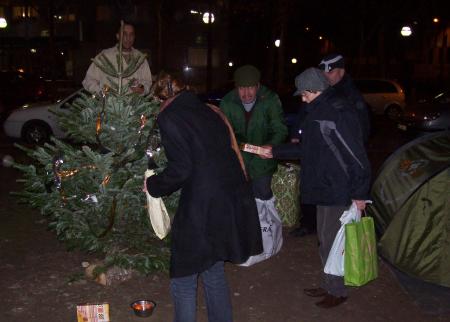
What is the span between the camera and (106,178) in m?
4.52

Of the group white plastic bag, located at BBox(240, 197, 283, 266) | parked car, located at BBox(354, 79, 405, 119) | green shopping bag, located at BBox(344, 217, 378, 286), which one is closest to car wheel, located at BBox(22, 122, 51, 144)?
white plastic bag, located at BBox(240, 197, 283, 266)

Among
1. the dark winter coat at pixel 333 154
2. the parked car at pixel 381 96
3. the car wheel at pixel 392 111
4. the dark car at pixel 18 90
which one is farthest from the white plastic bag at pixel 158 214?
the car wheel at pixel 392 111

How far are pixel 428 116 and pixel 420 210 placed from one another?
8.49 metres

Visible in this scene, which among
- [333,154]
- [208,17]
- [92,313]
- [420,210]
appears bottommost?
[92,313]

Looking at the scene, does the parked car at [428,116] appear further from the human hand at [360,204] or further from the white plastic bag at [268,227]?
the human hand at [360,204]

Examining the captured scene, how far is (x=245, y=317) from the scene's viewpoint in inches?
177

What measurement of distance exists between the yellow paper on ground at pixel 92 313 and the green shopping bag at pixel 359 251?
185 centimetres

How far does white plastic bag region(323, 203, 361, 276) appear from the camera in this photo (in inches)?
169

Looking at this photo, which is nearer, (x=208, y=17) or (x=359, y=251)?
(x=359, y=251)

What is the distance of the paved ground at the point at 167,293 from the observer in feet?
14.8

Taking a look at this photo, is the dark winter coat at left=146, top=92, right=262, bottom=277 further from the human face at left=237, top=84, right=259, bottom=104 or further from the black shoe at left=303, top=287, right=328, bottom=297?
the human face at left=237, top=84, right=259, bottom=104

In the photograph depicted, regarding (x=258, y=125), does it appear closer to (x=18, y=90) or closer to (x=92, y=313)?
(x=92, y=313)

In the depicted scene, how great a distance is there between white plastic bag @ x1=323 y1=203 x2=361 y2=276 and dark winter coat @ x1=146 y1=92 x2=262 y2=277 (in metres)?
1.08

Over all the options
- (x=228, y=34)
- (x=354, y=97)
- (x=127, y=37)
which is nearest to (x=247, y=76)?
(x=354, y=97)
